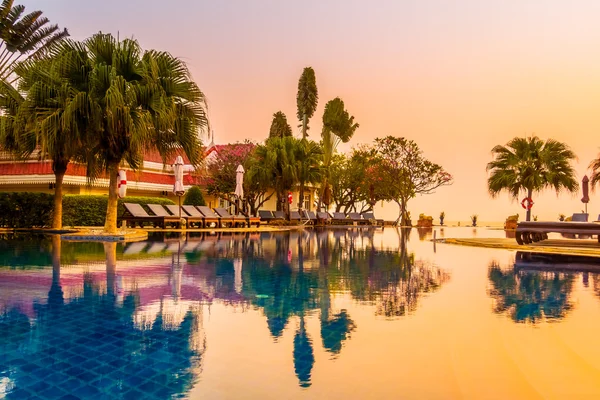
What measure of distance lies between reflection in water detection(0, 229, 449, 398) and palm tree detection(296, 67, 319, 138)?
31790 millimetres

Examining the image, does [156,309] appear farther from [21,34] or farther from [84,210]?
[21,34]

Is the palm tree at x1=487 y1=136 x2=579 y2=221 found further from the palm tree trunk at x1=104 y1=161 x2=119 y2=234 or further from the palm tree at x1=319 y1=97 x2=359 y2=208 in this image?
the palm tree trunk at x1=104 y1=161 x2=119 y2=234

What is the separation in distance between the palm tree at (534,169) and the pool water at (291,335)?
23.1 metres

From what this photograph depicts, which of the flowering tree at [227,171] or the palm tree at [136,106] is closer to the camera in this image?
the palm tree at [136,106]

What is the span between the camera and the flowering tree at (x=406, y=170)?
39.4 metres

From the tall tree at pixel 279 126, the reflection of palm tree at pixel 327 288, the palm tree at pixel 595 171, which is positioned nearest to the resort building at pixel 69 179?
the tall tree at pixel 279 126

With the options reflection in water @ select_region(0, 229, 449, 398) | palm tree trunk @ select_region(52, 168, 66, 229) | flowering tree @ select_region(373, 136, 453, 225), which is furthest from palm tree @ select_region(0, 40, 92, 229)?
flowering tree @ select_region(373, 136, 453, 225)

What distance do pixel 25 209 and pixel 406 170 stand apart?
28.3m

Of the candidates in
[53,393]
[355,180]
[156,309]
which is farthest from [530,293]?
[355,180]

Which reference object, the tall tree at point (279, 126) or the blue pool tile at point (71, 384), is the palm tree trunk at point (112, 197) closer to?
the blue pool tile at point (71, 384)

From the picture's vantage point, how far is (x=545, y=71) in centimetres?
2359

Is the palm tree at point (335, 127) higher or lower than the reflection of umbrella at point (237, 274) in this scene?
higher

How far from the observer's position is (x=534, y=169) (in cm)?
2930

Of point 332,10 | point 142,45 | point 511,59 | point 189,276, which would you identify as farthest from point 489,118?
point 189,276
